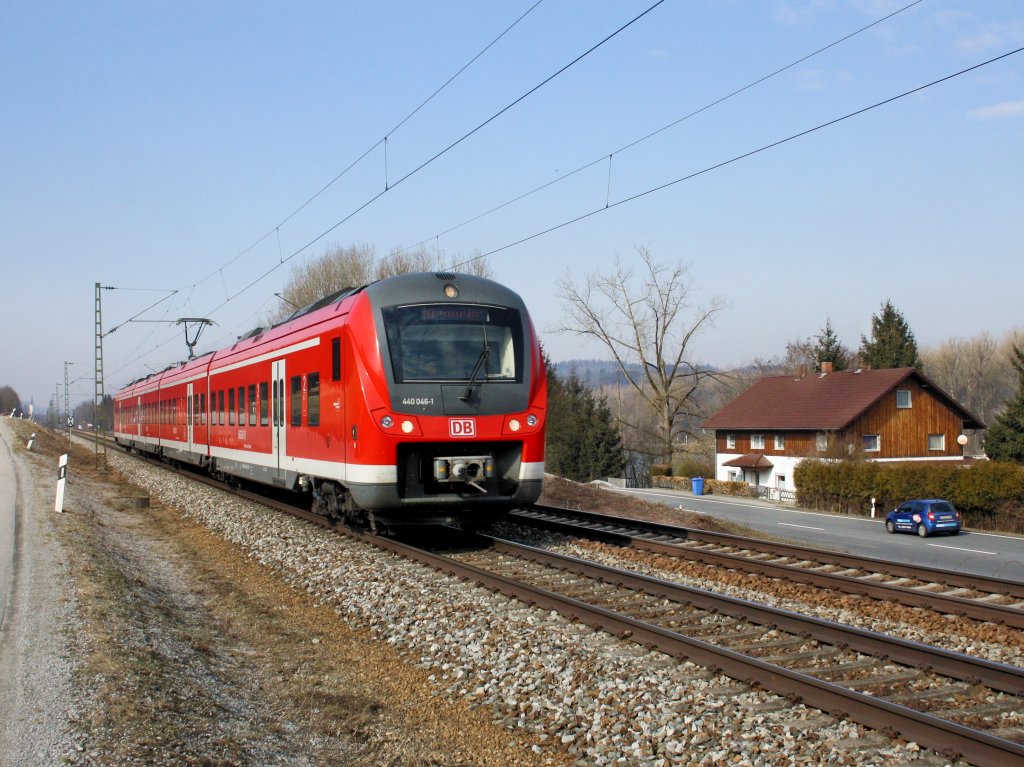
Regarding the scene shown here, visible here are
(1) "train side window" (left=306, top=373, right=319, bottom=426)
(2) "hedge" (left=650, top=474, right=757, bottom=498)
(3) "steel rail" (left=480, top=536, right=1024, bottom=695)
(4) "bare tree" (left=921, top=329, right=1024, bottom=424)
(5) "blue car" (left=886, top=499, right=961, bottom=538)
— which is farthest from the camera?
(4) "bare tree" (left=921, top=329, right=1024, bottom=424)

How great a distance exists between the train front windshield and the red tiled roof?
4063 centimetres

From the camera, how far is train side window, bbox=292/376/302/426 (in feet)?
45.1

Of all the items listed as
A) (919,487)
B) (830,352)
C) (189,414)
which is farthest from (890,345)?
(189,414)

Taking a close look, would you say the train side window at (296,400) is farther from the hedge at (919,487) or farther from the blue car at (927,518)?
the hedge at (919,487)

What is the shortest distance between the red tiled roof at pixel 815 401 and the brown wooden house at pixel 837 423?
58mm

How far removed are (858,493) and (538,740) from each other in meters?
35.9

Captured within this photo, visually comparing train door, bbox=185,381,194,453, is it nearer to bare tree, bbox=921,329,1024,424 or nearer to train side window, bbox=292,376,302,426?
train side window, bbox=292,376,302,426

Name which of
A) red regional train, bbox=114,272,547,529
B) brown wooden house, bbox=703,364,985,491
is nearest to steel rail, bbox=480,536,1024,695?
red regional train, bbox=114,272,547,529

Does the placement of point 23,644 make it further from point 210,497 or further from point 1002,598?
point 210,497

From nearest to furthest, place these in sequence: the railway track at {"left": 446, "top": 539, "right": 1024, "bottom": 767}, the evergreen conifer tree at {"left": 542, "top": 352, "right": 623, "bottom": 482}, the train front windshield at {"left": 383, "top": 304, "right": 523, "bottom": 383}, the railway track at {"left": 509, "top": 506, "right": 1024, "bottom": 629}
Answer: the railway track at {"left": 446, "top": 539, "right": 1024, "bottom": 767}, the railway track at {"left": 509, "top": 506, "right": 1024, "bottom": 629}, the train front windshield at {"left": 383, "top": 304, "right": 523, "bottom": 383}, the evergreen conifer tree at {"left": 542, "top": 352, "right": 623, "bottom": 482}

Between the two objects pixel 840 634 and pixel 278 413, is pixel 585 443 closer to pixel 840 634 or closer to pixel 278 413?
A: pixel 278 413

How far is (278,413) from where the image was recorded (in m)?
14.9

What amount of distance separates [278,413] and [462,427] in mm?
5086

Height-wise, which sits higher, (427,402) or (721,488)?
(427,402)
